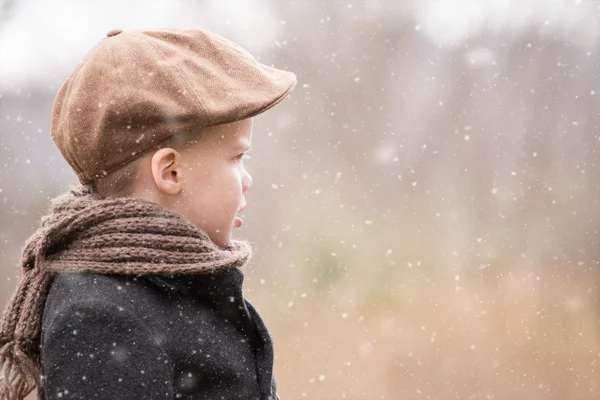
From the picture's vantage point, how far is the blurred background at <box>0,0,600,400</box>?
2.21 metres

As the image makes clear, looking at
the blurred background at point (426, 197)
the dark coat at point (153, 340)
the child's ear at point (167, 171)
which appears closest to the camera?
the dark coat at point (153, 340)

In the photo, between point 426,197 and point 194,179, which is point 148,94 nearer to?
point 194,179

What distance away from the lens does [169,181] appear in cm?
90

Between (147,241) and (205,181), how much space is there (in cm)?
12

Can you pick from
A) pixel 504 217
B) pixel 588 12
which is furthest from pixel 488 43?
pixel 504 217

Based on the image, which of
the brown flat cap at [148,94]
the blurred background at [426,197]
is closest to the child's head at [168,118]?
the brown flat cap at [148,94]

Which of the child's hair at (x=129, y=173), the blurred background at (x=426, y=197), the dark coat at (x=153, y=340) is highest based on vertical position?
the blurred background at (x=426, y=197)

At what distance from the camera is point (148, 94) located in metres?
0.87

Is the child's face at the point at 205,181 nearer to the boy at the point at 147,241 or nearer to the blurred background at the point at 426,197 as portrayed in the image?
the boy at the point at 147,241

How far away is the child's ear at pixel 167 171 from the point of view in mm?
893

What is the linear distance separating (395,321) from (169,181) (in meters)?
1.48

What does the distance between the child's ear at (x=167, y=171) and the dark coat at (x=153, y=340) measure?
4.5 inches

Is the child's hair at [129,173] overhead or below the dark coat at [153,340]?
overhead

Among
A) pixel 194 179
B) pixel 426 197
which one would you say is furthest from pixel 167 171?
pixel 426 197
